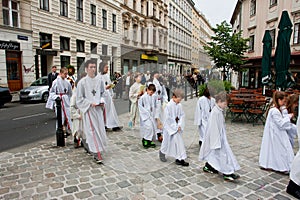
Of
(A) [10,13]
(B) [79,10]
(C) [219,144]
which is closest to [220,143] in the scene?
(C) [219,144]

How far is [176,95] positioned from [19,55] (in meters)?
16.8

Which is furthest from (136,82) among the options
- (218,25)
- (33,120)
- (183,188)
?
(218,25)

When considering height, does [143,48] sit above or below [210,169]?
above

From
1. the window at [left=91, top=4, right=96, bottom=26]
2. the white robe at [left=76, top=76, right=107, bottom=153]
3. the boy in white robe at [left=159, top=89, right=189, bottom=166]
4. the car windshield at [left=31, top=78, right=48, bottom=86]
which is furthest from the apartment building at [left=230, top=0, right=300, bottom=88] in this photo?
the car windshield at [left=31, top=78, right=48, bottom=86]

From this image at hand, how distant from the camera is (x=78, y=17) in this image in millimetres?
22016

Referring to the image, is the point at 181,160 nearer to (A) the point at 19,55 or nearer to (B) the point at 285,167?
(B) the point at 285,167

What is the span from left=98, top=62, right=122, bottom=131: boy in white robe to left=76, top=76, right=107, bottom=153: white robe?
0.29m

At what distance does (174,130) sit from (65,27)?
19.0 meters

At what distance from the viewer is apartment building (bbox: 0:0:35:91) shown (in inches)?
641

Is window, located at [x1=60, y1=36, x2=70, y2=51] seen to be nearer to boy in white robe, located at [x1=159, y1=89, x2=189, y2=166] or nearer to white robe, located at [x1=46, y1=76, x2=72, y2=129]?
white robe, located at [x1=46, y1=76, x2=72, y2=129]

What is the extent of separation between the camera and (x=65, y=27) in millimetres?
20500

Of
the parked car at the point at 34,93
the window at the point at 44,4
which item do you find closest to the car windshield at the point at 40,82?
the parked car at the point at 34,93

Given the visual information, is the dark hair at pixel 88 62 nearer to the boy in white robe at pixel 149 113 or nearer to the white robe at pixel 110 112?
the white robe at pixel 110 112

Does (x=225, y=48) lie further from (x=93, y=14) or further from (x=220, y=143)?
(x=93, y=14)
